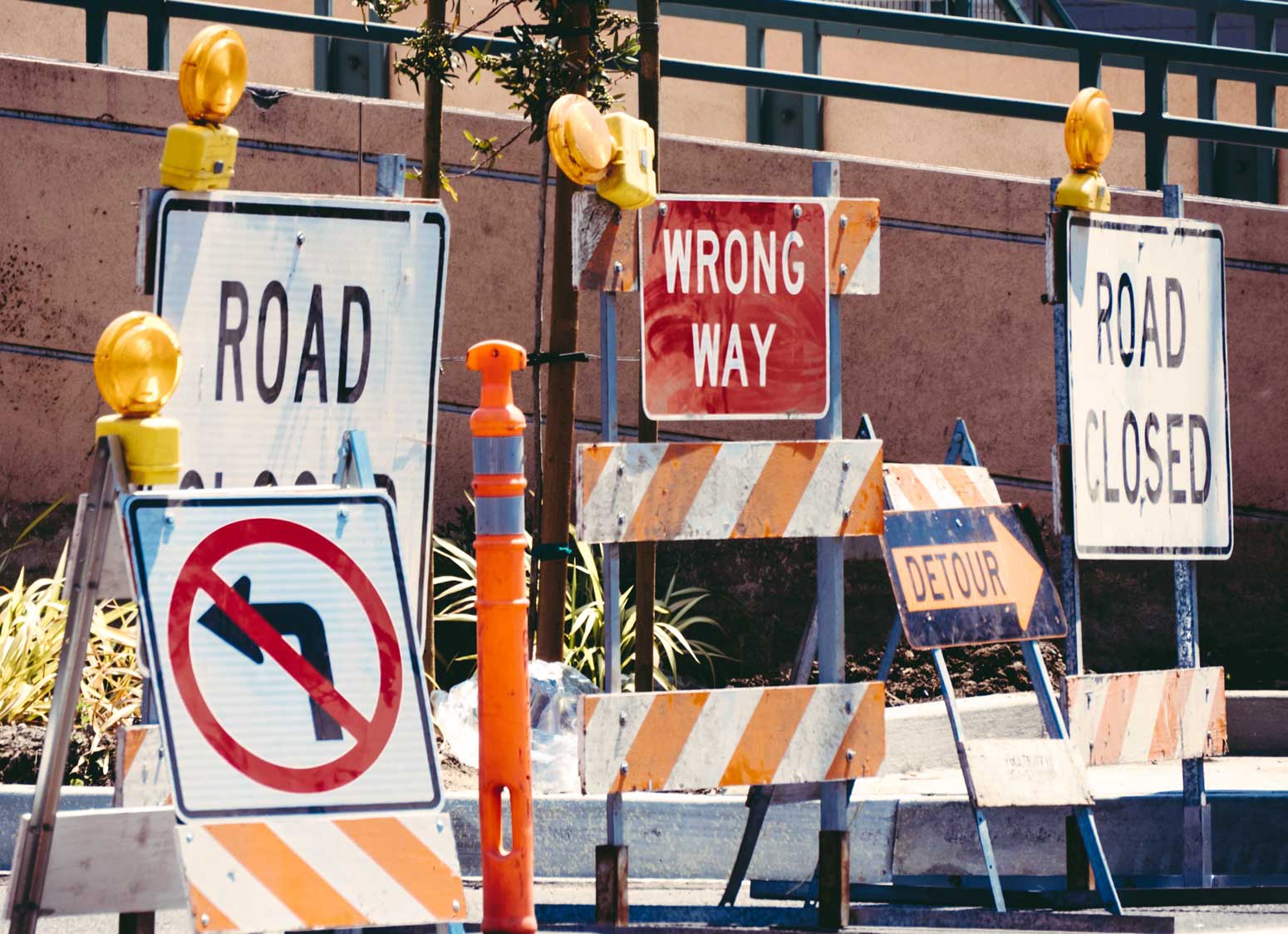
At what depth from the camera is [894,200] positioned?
35.8 feet

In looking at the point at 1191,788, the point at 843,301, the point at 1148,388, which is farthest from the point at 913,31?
the point at 1191,788

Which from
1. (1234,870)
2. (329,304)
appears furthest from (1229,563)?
(329,304)

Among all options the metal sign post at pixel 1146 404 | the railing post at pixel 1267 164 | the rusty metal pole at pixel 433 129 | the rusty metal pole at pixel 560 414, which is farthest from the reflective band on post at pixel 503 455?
the railing post at pixel 1267 164

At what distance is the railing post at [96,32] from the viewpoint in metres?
10.9

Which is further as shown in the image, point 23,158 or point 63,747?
point 23,158

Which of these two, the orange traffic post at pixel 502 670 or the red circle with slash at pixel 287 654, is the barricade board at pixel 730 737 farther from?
the red circle with slash at pixel 287 654

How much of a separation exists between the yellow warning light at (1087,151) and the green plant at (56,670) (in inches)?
152

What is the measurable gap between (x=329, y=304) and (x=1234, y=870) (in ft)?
14.0

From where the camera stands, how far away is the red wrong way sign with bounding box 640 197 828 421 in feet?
20.6

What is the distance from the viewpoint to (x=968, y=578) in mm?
6746

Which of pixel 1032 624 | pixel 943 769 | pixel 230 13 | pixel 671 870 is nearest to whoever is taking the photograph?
pixel 1032 624

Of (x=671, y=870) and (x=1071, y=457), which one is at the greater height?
(x=1071, y=457)

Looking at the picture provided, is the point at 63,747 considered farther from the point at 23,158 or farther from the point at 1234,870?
the point at 23,158

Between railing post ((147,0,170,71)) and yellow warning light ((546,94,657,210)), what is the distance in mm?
5409
